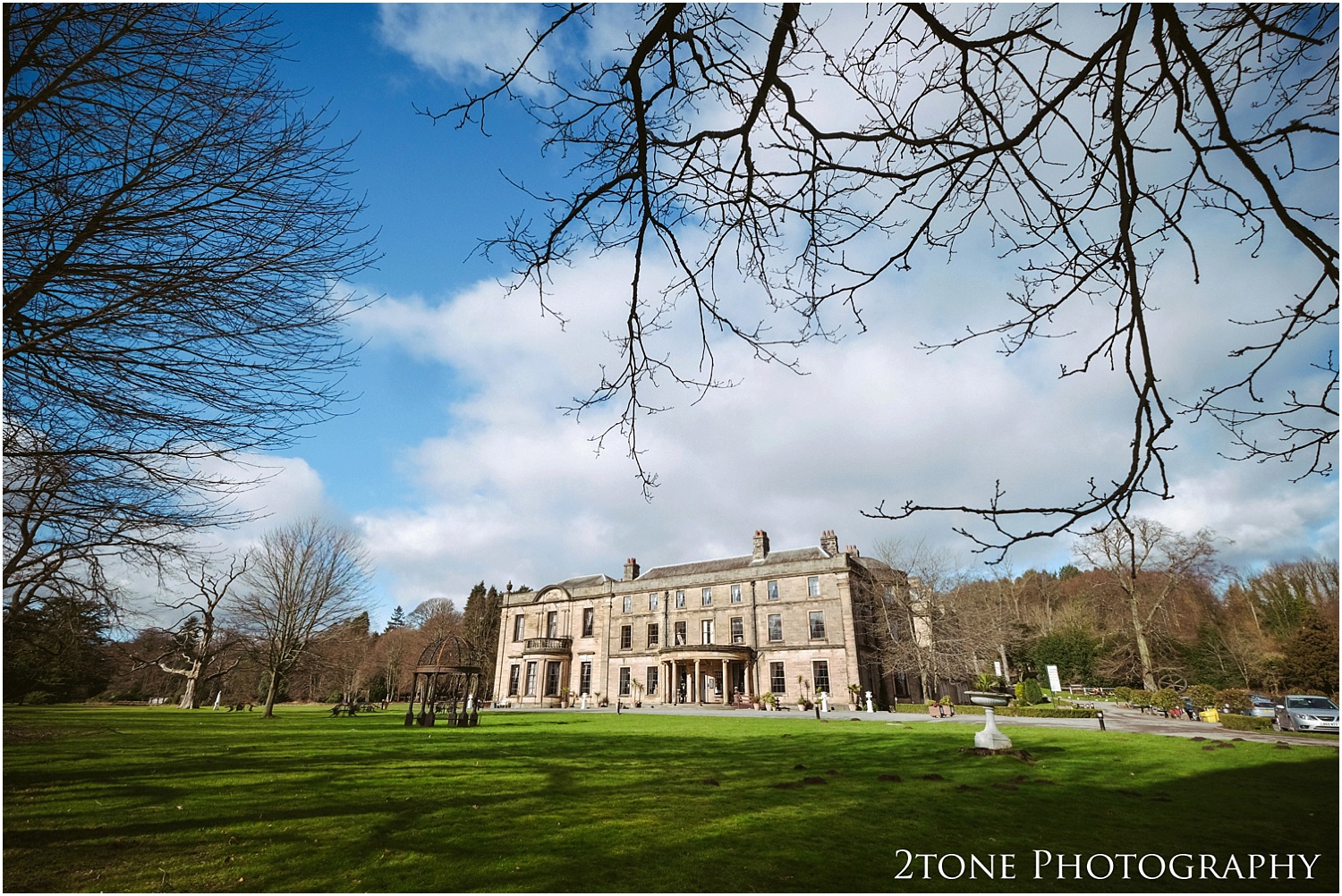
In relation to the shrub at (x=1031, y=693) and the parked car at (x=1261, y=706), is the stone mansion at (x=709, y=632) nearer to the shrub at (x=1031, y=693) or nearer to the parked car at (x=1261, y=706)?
the shrub at (x=1031, y=693)

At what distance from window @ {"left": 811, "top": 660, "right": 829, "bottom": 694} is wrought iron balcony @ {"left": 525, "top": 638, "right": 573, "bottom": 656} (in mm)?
19385

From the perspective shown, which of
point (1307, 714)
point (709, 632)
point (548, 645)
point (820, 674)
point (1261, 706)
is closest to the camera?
point (1307, 714)

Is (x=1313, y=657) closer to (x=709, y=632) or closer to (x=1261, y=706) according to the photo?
(x=1261, y=706)

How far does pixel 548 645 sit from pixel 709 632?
13176 millimetres

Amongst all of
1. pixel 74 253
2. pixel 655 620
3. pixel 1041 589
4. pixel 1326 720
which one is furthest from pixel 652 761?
pixel 1041 589

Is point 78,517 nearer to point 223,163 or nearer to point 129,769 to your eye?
point 223,163

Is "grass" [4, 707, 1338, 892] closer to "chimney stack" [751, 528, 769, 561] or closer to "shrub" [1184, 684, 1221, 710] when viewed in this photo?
"shrub" [1184, 684, 1221, 710]

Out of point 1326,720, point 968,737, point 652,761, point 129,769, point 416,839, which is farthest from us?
point 1326,720

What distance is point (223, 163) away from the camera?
4531 millimetres

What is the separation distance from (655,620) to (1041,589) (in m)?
39.7

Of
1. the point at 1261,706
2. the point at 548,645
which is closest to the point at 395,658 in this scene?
the point at 548,645

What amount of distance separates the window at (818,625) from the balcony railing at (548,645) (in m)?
19.4

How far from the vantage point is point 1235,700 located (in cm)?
2312

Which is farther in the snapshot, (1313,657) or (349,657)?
(349,657)
